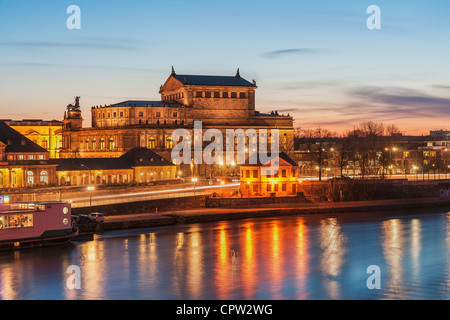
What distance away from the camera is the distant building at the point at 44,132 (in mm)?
114375

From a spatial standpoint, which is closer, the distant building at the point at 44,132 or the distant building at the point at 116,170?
the distant building at the point at 116,170

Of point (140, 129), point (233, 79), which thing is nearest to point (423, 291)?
point (140, 129)

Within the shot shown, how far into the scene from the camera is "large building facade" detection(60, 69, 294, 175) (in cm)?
10700

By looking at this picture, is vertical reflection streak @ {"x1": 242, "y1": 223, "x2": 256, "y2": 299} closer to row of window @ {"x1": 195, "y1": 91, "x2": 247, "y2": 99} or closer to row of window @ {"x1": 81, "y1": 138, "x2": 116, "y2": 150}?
row of window @ {"x1": 81, "y1": 138, "x2": 116, "y2": 150}

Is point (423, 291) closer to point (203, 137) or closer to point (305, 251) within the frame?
point (305, 251)

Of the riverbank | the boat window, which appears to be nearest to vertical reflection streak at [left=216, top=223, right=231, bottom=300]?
the riverbank

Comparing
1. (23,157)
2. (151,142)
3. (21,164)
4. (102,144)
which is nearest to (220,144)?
(151,142)

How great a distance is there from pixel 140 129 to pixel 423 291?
75529 mm

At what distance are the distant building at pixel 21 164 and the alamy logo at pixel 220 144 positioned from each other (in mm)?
30600

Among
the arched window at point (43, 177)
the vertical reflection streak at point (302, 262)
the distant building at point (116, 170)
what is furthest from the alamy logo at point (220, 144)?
the vertical reflection streak at point (302, 262)

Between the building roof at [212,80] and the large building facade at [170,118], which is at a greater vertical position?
the building roof at [212,80]

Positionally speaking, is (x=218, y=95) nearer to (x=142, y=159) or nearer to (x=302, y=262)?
(x=142, y=159)

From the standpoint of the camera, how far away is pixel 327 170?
385 ft

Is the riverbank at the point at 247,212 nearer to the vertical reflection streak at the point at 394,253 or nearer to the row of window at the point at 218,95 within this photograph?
the vertical reflection streak at the point at 394,253
